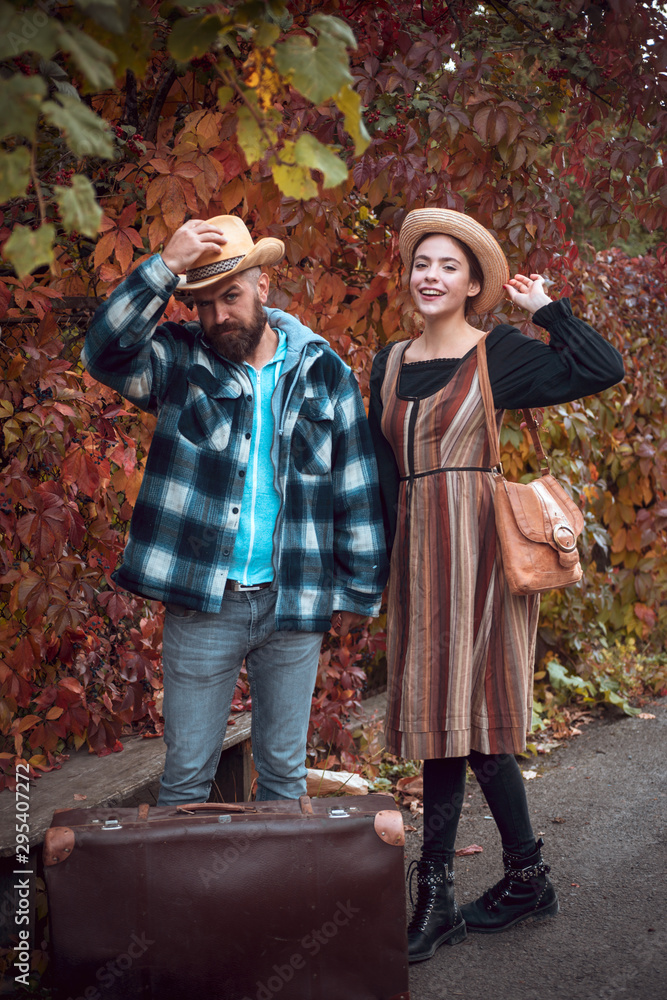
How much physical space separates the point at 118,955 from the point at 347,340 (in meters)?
1.96

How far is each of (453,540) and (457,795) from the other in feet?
2.34

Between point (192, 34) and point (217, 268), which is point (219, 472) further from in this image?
point (192, 34)

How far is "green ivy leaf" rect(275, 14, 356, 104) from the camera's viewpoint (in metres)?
1.08

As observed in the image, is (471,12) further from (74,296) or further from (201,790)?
(201,790)

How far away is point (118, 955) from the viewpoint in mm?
1775

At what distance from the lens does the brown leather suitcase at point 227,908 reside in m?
1.78

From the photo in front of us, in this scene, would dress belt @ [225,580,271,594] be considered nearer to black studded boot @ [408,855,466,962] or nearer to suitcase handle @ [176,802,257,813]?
suitcase handle @ [176,802,257,813]

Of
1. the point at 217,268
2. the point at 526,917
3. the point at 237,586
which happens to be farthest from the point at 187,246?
the point at 526,917

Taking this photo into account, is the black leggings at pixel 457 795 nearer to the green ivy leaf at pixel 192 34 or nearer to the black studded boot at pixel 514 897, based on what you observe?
the black studded boot at pixel 514 897

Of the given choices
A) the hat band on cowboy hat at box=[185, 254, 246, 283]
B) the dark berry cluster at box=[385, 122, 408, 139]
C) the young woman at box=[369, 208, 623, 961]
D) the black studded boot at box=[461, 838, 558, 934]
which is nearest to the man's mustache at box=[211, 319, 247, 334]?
the hat band on cowboy hat at box=[185, 254, 246, 283]

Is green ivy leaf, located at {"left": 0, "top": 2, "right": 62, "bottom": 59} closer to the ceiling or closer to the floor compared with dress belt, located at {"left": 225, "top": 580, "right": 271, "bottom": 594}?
closer to the ceiling

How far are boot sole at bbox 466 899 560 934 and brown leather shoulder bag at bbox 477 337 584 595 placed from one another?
97 centimetres

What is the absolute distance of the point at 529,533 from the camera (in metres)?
2.27

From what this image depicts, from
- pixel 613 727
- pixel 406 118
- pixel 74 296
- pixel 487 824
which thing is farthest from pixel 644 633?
pixel 74 296
